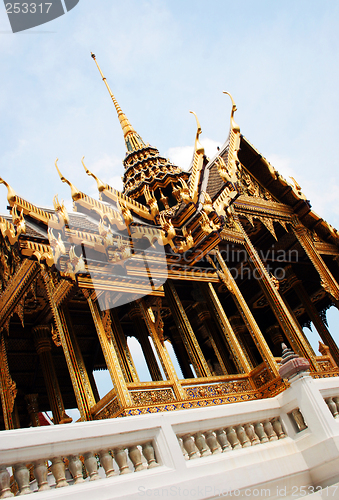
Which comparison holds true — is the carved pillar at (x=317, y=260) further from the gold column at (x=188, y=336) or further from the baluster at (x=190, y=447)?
the baluster at (x=190, y=447)

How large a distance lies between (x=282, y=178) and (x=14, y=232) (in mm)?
7294

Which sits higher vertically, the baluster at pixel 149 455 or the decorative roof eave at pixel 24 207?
the decorative roof eave at pixel 24 207

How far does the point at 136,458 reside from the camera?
2904 millimetres

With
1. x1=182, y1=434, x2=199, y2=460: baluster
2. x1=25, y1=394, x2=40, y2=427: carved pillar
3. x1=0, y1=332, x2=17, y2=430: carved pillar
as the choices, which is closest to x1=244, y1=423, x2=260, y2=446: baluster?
x1=182, y1=434, x2=199, y2=460: baluster

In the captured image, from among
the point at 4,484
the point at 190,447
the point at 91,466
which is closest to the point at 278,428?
the point at 190,447

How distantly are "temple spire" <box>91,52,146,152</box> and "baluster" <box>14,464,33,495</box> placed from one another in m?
9.90

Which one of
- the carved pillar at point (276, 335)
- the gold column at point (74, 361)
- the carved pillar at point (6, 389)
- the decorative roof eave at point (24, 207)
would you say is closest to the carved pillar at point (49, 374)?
the carved pillar at point (6, 389)

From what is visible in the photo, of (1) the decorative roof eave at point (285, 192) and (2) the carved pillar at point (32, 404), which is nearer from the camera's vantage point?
(2) the carved pillar at point (32, 404)

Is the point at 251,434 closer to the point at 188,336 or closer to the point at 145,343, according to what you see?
the point at 188,336

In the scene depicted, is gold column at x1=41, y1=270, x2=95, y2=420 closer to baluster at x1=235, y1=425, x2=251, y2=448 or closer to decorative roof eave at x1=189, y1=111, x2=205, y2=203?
baluster at x1=235, y1=425, x2=251, y2=448

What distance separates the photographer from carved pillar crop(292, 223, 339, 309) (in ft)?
31.1

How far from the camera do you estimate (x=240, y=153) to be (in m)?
10.6

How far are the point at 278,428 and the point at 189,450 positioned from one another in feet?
3.29

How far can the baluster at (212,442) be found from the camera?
3.26 metres
